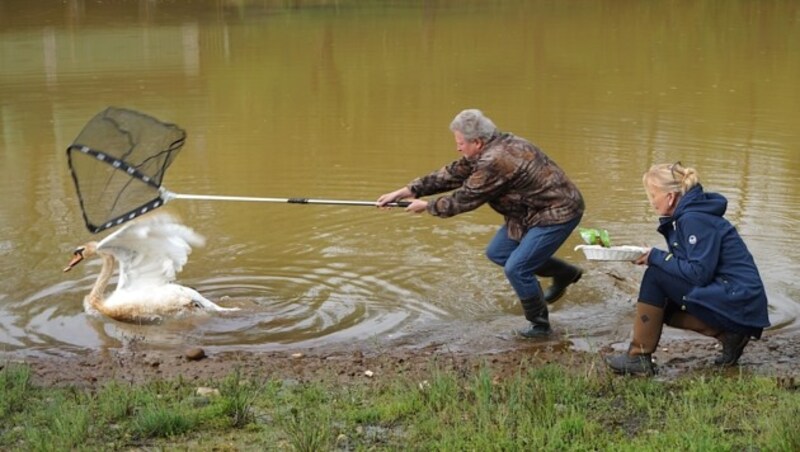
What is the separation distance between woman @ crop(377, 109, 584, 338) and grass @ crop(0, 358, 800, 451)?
123 cm

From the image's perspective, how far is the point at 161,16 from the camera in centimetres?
3234

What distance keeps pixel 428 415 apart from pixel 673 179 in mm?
2096

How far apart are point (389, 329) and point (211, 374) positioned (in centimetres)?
165

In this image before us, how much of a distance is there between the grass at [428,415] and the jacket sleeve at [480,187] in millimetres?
1396

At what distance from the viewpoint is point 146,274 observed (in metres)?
8.92

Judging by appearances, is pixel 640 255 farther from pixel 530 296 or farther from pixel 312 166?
pixel 312 166

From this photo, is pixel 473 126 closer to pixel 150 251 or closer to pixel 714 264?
pixel 714 264

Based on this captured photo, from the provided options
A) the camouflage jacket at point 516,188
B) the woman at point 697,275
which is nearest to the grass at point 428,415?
the woman at point 697,275

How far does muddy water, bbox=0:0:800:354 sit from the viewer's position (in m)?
8.77

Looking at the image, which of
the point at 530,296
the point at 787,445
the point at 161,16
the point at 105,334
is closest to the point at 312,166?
the point at 105,334

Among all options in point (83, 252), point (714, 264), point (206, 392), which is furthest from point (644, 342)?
point (83, 252)

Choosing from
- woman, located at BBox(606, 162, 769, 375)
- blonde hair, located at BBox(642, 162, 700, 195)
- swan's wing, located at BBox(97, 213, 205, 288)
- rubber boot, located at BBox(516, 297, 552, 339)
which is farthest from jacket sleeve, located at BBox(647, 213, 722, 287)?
swan's wing, located at BBox(97, 213, 205, 288)

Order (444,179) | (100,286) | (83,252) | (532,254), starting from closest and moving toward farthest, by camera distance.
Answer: (532,254) < (444,179) < (100,286) < (83,252)

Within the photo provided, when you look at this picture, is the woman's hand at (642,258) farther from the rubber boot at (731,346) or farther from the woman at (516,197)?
the woman at (516,197)
